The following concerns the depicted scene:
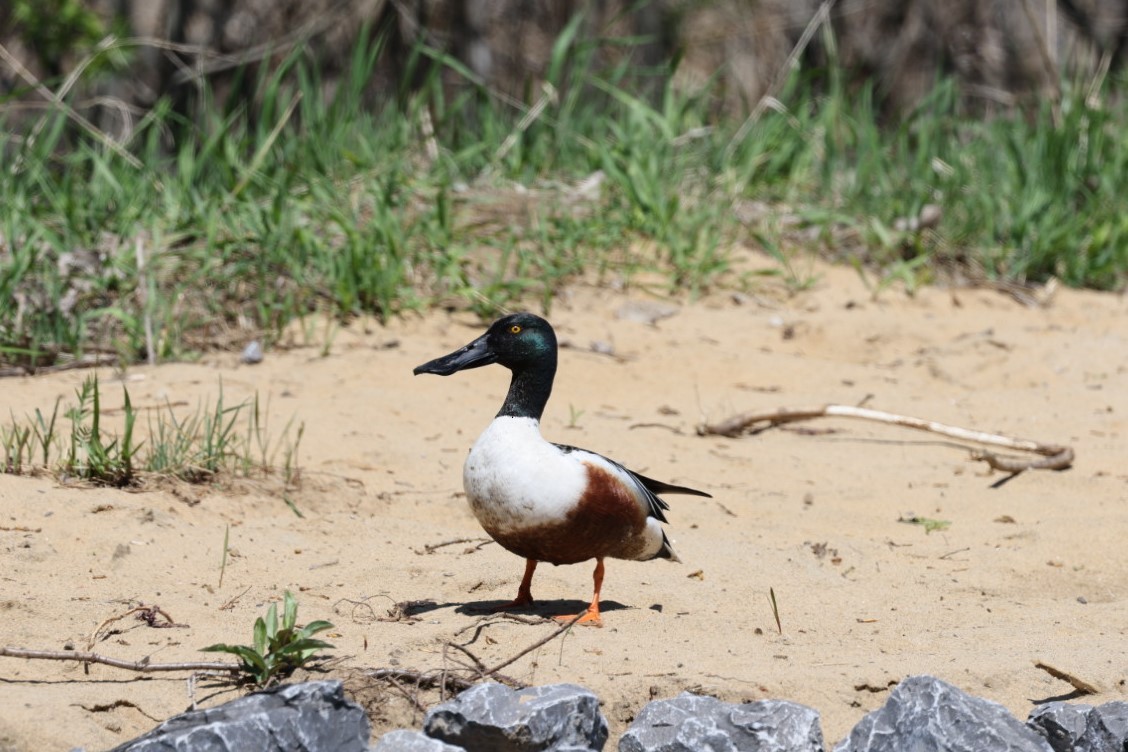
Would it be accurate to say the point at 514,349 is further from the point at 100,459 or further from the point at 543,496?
the point at 100,459

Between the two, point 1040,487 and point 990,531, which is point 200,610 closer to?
point 990,531

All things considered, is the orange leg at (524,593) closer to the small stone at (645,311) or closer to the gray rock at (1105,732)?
the gray rock at (1105,732)

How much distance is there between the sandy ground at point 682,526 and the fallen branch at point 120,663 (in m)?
0.05

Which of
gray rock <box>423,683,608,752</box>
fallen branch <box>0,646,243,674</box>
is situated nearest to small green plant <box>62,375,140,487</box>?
fallen branch <box>0,646,243,674</box>

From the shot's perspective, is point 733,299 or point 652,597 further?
point 733,299

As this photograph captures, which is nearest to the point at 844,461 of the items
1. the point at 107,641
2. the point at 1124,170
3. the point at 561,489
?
the point at 561,489

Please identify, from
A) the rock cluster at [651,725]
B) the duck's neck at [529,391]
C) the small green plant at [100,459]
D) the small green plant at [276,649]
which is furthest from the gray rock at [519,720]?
the small green plant at [100,459]

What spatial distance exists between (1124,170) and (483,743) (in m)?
5.81

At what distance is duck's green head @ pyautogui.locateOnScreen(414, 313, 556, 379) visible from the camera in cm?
334

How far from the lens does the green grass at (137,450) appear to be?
3.86 metres

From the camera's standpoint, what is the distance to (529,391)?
328cm

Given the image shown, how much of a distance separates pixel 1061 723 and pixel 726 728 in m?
0.68

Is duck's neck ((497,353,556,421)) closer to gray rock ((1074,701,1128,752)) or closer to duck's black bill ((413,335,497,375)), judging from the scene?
duck's black bill ((413,335,497,375))

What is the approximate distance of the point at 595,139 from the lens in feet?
22.8
